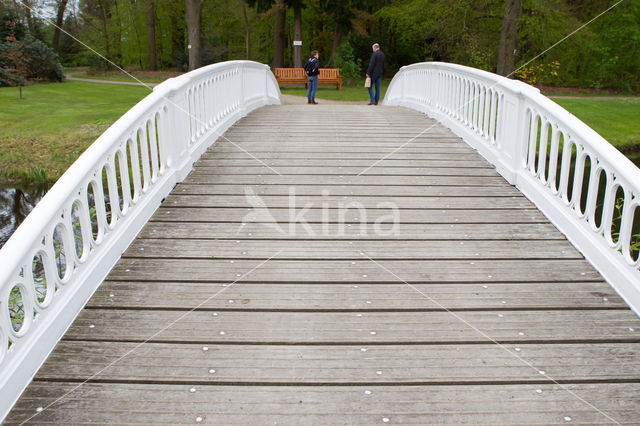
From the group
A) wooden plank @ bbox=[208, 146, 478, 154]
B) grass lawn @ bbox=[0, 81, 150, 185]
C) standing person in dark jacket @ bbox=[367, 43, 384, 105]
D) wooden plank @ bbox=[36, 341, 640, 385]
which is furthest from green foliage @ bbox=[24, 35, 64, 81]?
wooden plank @ bbox=[36, 341, 640, 385]

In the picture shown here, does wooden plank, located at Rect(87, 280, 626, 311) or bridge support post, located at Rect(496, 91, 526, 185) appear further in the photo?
bridge support post, located at Rect(496, 91, 526, 185)

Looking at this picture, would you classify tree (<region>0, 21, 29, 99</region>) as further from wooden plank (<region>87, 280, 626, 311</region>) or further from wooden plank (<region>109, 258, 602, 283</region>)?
wooden plank (<region>87, 280, 626, 311</region>)

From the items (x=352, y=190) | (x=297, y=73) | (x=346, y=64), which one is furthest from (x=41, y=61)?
(x=352, y=190)

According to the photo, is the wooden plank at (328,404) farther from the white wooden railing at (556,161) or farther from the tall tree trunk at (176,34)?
the tall tree trunk at (176,34)

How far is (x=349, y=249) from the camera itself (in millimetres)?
5043

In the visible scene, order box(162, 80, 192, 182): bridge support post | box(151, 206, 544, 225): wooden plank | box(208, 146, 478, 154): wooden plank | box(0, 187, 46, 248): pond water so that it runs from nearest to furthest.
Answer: box(151, 206, 544, 225): wooden plank
box(162, 80, 192, 182): bridge support post
box(208, 146, 478, 154): wooden plank
box(0, 187, 46, 248): pond water

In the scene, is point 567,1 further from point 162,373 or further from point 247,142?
point 162,373

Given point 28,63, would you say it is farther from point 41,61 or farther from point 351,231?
point 351,231

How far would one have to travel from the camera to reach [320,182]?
265 inches

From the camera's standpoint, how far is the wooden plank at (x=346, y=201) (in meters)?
6.02

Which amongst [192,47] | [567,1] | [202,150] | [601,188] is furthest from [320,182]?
[567,1]

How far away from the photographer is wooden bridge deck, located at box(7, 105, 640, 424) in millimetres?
3088

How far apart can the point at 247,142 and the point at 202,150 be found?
36.7 inches

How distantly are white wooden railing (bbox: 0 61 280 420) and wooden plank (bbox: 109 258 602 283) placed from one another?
0.37 m
